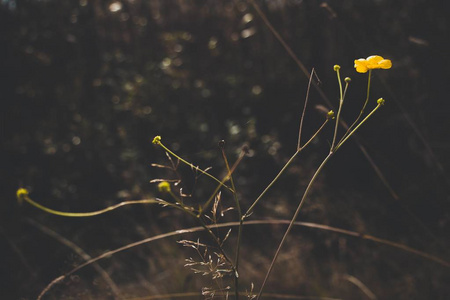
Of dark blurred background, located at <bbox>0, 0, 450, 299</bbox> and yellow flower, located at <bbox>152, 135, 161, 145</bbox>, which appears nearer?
yellow flower, located at <bbox>152, 135, 161, 145</bbox>

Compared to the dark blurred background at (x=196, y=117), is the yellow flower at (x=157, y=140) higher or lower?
higher

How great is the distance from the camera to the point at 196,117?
3.51 metres

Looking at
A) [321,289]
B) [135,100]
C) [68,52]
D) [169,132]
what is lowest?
[321,289]

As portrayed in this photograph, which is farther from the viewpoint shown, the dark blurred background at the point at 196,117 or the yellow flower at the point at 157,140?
the dark blurred background at the point at 196,117

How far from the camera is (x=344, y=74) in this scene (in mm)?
3459

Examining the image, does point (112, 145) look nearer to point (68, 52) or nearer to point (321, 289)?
point (68, 52)

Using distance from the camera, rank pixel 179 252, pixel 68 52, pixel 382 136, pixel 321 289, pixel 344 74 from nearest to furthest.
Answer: pixel 321 289, pixel 179 252, pixel 382 136, pixel 344 74, pixel 68 52

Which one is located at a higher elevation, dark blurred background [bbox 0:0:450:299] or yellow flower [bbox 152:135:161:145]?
yellow flower [bbox 152:135:161:145]

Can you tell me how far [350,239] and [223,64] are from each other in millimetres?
1654

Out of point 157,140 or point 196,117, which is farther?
point 196,117

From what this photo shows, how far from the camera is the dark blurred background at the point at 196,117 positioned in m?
2.83

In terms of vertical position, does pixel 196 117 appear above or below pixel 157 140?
below

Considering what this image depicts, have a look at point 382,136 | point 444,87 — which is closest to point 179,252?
point 382,136

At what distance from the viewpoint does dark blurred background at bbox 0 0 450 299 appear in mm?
2826
